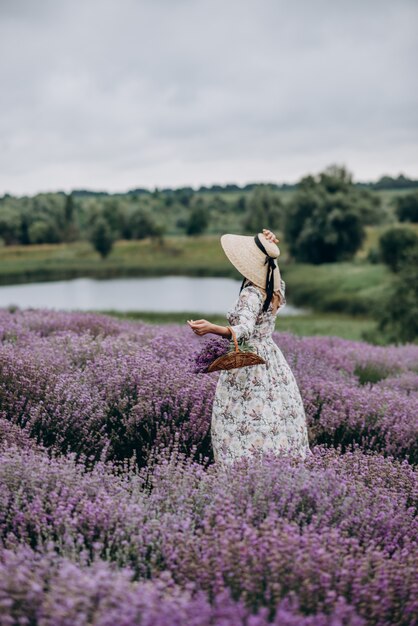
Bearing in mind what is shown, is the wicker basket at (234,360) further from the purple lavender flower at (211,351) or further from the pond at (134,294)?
the pond at (134,294)

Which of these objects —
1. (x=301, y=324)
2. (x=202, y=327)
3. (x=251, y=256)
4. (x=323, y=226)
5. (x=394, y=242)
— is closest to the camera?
(x=202, y=327)

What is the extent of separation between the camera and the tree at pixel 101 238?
6881 centimetres

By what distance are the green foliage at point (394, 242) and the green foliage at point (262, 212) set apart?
3806 cm

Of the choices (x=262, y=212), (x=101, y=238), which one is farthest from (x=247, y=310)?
(x=262, y=212)

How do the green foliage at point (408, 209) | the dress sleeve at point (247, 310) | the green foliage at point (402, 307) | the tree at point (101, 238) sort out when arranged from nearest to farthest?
the dress sleeve at point (247, 310), the green foliage at point (402, 307), the tree at point (101, 238), the green foliage at point (408, 209)

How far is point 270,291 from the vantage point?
4516 millimetres

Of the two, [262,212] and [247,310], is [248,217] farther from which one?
[247,310]

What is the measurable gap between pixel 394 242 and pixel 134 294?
17.2 metres

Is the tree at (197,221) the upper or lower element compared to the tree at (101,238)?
upper

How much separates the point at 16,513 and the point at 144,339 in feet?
14.7

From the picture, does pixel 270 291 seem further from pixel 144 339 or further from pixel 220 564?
pixel 144 339

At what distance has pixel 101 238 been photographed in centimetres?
6906

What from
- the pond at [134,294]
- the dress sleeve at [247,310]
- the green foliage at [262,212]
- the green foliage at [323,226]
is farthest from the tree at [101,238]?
the dress sleeve at [247,310]

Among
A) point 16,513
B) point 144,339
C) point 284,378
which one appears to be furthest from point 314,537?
point 144,339
